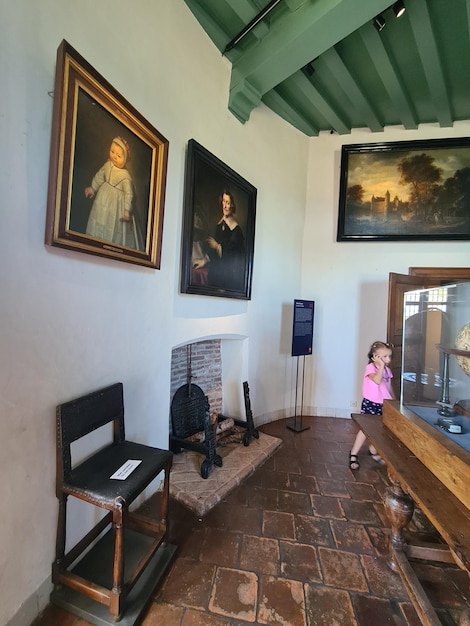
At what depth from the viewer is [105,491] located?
134cm

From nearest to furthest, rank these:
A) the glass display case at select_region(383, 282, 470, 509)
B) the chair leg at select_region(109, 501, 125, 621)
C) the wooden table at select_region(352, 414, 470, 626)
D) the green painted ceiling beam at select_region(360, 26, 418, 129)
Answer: the wooden table at select_region(352, 414, 470, 626)
the glass display case at select_region(383, 282, 470, 509)
the chair leg at select_region(109, 501, 125, 621)
the green painted ceiling beam at select_region(360, 26, 418, 129)

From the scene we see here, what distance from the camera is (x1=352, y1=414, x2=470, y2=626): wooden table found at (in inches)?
37.4

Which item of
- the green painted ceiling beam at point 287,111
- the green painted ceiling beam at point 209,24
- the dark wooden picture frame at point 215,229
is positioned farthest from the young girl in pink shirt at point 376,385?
the green painted ceiling beam at point 209,24

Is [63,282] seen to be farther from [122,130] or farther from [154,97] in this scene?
[154,97]

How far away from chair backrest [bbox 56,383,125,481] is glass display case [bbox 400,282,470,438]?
1.76 metres

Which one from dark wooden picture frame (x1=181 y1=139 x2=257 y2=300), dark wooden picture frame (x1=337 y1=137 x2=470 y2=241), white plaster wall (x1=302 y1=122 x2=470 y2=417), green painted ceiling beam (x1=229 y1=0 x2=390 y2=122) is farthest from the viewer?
white plaster wall (x1=302 y1=122 x2=470 y2=417)

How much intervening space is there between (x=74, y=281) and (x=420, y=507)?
72.0 inches

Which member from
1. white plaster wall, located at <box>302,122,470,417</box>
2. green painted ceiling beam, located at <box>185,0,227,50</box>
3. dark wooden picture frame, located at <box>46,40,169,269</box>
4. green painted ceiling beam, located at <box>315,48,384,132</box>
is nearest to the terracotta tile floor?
white plaster wall, located at <box>302,122,470,417</box>

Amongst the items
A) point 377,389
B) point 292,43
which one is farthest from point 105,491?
point 292,43

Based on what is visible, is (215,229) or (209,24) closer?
(209,24)

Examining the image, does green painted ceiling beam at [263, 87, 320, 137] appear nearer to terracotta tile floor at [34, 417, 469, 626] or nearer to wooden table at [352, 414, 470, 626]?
wooden table at [352, 414, 470, 626]

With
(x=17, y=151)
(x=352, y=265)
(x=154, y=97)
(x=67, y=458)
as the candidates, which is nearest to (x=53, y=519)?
(x=67, y=458)

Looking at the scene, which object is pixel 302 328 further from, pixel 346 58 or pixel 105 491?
pixel 346 58

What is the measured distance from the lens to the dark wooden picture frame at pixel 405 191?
3818 millimetres
